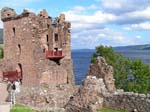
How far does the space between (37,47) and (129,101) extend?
101 ft

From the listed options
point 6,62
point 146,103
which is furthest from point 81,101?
point 6,62

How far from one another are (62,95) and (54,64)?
23879 millimetres

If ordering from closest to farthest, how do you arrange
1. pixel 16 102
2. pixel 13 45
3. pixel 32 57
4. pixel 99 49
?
pixel 16 102 → pixel 32 57 → pixel 13 45 → pixel 99 49

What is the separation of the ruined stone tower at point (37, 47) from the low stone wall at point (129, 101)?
2840 centimetres

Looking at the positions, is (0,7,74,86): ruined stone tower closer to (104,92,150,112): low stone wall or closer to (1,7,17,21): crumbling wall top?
(1,7,17,21): crumbling wall top

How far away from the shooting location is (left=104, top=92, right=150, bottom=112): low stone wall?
24109 millimetres

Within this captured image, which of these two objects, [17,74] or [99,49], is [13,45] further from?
[99,49]

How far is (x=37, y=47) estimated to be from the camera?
5425cm

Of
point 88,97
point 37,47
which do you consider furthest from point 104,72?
point 37,47

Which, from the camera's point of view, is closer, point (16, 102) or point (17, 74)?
point (16, 102)

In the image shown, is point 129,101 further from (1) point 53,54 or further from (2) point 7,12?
(2) point 7,12

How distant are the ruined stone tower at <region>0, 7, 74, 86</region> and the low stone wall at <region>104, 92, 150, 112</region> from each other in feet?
93.2

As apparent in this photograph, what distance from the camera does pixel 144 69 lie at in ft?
238

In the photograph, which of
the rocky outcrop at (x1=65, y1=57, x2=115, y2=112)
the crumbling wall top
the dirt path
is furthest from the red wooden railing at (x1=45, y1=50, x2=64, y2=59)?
the rocky outcrop at (x1=65, y1=57, x2=115, y2=112)
